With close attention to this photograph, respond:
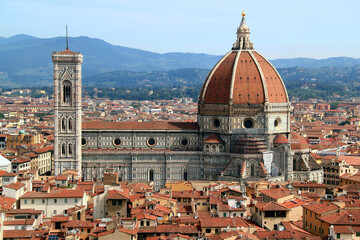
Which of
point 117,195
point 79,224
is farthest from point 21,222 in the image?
point 117,195

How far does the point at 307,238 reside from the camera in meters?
42.9

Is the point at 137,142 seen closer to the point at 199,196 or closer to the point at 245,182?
the point at 245,182

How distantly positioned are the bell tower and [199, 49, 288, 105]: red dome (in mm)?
14589

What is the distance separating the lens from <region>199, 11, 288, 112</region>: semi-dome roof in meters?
82.1

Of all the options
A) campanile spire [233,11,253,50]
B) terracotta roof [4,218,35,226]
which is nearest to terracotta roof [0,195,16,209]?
terracotta roof [4,218,35,226]

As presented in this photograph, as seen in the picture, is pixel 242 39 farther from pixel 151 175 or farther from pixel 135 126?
pixel 151 175

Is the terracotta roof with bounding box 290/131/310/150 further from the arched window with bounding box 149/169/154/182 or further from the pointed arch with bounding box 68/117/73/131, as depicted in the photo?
the pointed arch with bounding box 68/117/73/131

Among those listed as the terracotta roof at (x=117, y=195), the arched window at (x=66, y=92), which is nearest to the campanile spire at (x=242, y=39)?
the arched window at (x=66, y=92)

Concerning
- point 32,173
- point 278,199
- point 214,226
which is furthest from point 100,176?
point 214,226

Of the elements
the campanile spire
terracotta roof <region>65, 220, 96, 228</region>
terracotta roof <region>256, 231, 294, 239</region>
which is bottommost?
terracotta roof <region>256, 231, 294, 239</region>

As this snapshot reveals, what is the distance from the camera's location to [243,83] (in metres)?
82.8

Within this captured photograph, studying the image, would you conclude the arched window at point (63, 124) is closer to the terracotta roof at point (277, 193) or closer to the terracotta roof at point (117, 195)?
the terracotta roof at point (117, 195)

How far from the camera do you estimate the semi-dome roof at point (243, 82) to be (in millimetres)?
82125

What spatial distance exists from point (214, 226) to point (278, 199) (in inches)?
387
